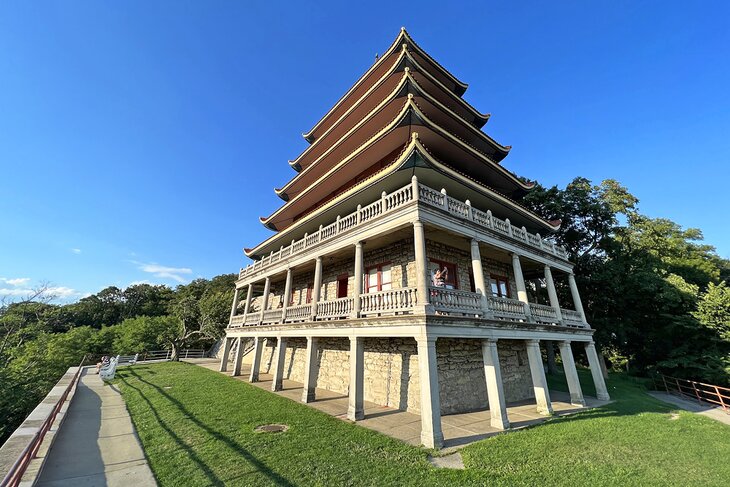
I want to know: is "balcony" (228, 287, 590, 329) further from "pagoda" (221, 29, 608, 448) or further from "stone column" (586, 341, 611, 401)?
"stone column" (586, 341, 611, 401)

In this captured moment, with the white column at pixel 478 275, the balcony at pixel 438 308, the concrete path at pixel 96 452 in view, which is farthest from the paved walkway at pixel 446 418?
the concrete path at pixel 96 452

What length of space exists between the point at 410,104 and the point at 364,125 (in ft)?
16.3

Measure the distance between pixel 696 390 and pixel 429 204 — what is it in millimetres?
22281

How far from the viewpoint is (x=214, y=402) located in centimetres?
1208

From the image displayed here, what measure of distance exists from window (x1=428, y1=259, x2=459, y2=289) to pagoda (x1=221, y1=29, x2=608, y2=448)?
0.23 ft

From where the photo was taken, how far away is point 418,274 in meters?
9.23

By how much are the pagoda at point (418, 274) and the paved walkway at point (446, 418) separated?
18.3 inches

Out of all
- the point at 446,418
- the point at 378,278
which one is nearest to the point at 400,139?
the point at 378,278

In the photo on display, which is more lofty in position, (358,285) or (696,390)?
(358,285)

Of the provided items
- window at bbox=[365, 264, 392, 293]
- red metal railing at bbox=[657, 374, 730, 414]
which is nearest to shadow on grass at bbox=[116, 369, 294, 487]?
window at bbox=[365, 264, 392, 293]

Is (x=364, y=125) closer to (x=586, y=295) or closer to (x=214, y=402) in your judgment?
(x=214, y=402)

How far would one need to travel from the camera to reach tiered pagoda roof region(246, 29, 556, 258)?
12.6 metres

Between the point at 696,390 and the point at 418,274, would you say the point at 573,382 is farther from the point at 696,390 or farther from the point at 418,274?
the point at 696,390

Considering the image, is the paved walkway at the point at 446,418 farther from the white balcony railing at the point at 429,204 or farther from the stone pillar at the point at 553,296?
the white balcony railing at the point at 429,204
